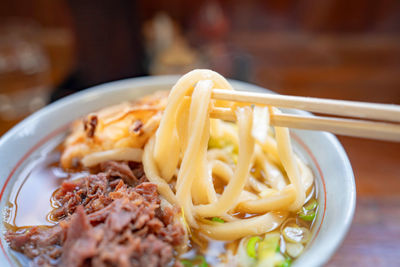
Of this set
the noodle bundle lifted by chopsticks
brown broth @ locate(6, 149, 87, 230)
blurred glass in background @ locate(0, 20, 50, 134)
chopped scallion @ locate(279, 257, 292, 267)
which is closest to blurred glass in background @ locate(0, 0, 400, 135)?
blurred glass in background @ locate(0, 20, 50, 134)

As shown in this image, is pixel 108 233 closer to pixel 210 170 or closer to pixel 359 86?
pixel 210 170

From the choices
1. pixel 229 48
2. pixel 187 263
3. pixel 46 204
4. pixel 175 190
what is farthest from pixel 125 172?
pixel 229 48

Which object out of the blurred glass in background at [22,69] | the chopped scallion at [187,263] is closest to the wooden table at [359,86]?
the chopped scallion at [187,263]

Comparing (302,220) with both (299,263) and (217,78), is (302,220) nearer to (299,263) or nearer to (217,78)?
(299,263)

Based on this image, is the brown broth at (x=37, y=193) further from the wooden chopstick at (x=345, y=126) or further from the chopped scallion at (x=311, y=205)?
the chopped scallion at (x=311, y=205)

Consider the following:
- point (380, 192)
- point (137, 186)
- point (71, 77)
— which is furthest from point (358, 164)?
point (71, 77)

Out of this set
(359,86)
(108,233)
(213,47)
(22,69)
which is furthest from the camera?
(22,69)

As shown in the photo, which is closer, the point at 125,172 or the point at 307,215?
the point at 307,215
